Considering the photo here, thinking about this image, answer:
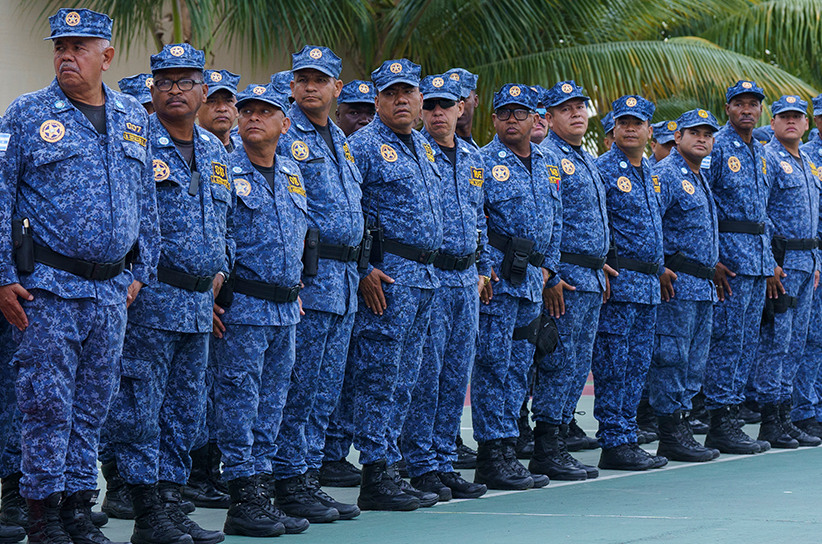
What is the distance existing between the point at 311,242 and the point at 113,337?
4.30 feet

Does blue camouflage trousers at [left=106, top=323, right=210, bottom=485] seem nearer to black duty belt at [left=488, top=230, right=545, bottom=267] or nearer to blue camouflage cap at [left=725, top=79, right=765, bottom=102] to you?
black duty belt at [left=488, top=230, right=545, bottom=267]

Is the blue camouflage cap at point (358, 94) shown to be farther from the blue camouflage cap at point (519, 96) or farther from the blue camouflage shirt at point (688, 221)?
the blue camouflage shirt at point (688, 221)

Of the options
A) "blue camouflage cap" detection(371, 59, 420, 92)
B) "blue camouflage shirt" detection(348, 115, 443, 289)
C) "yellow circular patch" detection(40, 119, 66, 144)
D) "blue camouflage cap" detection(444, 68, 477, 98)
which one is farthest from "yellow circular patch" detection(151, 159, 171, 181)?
"blue camouflage cap" detection(444, 68, 477, 98)

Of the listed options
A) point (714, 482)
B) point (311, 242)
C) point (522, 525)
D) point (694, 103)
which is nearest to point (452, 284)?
point (311, 242)

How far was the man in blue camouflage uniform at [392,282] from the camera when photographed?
602cm

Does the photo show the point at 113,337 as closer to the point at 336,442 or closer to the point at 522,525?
the point at 522,525

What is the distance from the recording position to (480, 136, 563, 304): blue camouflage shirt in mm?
6883

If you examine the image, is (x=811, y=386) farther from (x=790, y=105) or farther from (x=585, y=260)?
(x=585, y=260)

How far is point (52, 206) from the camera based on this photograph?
182 inches

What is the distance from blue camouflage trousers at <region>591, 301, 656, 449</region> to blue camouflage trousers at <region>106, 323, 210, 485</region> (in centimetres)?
295

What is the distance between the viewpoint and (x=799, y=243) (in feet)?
29.0

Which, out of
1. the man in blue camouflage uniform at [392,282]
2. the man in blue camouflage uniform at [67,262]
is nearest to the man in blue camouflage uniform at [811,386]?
the man in blue camouflage uniform at [392,282]

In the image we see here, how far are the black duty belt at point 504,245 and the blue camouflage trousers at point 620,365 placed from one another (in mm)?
847

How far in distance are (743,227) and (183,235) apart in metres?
4.57
